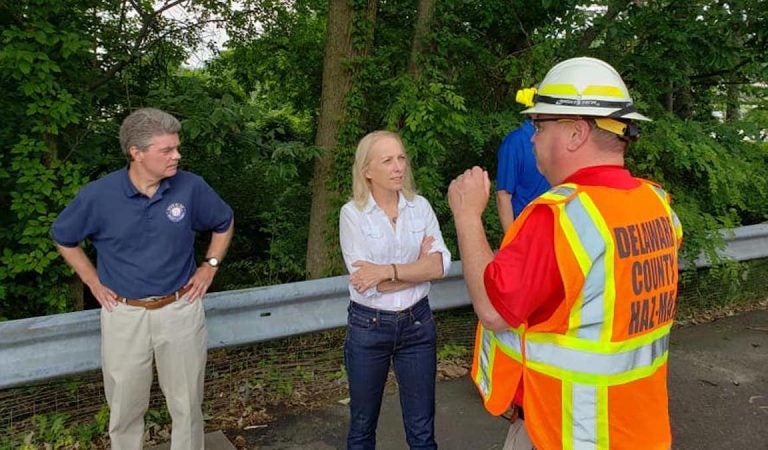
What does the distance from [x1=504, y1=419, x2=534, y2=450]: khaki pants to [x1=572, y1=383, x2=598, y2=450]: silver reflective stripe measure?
12.4 inches

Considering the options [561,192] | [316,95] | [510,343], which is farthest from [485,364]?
[316,95]

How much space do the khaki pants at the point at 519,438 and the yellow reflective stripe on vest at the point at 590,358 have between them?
1.28 ft

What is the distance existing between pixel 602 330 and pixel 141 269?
2021 millimetres

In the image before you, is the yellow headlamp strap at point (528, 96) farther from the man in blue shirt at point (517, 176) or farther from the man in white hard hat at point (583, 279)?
the man in blue shirt at point (517, 176)

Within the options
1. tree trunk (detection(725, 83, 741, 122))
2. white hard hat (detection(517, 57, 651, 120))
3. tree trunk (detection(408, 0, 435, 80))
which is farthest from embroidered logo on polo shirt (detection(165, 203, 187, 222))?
tree trunk (detection(725, 83, 741, 122))

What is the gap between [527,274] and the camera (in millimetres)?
1647

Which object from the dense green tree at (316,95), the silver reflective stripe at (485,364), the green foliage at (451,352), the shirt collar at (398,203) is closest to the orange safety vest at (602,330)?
the silver reflective stripe at (485,364)

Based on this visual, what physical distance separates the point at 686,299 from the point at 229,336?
4096 mm

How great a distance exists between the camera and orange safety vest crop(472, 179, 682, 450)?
64.9 inches

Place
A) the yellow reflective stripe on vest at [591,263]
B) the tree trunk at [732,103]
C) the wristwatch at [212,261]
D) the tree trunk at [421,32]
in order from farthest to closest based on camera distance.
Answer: the tree trunk at [732,103], the tree trunk at [421,32], the wristwatch at [212,261], the yellow reflective stripe on vest at [591,263]

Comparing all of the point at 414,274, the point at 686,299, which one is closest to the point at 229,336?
the point at 414,274

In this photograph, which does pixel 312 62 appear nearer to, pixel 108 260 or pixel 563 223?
pixel 108 260

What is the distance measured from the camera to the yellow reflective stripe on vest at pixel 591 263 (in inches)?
64.1

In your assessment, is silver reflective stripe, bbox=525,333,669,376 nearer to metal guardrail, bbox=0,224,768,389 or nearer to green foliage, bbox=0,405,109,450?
metal guardrail, bbox=0,224,768,389
